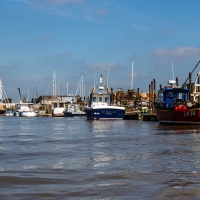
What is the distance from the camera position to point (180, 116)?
1341 inches

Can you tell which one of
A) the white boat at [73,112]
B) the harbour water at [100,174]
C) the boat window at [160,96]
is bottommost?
the harbour water at [100,174]

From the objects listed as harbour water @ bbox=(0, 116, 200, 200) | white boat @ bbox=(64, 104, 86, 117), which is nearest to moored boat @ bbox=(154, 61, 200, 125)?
harbour water @ bbox=(0, 116, 200, 200)

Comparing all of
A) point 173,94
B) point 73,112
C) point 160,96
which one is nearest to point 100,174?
point 173,94

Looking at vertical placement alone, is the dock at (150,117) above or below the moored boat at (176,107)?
below

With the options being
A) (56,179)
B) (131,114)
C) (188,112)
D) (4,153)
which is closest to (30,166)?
(56,179)

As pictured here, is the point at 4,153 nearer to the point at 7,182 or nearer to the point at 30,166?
the point at 30,166

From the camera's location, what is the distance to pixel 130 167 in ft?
33.8

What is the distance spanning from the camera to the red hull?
1266 inches

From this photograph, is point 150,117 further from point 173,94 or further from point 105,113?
point 173,94

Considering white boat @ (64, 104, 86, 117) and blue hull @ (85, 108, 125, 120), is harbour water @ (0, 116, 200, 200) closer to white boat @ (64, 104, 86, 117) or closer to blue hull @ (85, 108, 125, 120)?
blue hull @ (85, 108, 125, 120)

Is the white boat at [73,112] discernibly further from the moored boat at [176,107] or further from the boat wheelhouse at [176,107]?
the boat wheelhouse at [176,107]

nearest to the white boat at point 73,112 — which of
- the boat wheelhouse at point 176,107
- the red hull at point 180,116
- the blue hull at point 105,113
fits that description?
the blue hull at point 105,113

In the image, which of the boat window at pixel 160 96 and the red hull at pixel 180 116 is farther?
the boat window at pixel 160 96

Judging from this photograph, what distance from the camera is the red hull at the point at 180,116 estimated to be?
32.2 metres
